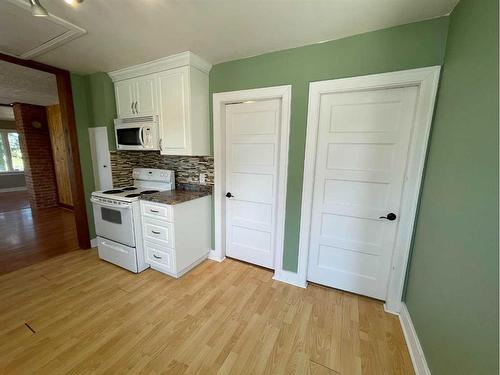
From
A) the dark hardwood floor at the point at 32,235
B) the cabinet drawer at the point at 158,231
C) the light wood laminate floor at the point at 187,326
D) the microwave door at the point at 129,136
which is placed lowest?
the dark hardwood floor at the point at 32,235

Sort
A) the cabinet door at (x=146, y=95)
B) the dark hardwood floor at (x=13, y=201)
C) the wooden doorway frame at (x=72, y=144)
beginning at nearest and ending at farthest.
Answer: the cabinet door at (x=146, y=95)
the wooden doorway frame at (x=72, y=144)
the dark hardwood floor at (x=13, y=201)

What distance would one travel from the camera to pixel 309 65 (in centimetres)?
190

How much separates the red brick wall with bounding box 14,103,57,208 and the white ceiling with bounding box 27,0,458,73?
3875 mm

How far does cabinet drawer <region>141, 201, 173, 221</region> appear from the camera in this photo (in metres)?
2.19

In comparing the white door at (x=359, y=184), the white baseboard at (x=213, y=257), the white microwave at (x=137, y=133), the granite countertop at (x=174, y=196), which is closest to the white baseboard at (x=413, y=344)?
the white door at (x=359, y=184)

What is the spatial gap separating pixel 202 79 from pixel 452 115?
221cm

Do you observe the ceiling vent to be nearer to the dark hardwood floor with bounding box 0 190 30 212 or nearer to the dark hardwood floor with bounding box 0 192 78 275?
the dark hardwood floor with bounding box 0 192 78 275

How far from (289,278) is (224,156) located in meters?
1.59

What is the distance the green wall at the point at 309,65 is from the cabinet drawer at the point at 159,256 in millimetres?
1268

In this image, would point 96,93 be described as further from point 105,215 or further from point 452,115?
point 452,115

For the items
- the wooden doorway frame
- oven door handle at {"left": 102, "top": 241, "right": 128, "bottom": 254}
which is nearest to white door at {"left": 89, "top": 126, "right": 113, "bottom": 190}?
the wooden doorway frame

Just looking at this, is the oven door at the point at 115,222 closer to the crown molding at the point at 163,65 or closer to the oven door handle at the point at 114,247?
the oven door handle at the point at 114,247

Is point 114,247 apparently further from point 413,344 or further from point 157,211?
point 413,344

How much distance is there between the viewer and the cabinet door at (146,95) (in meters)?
2.42
